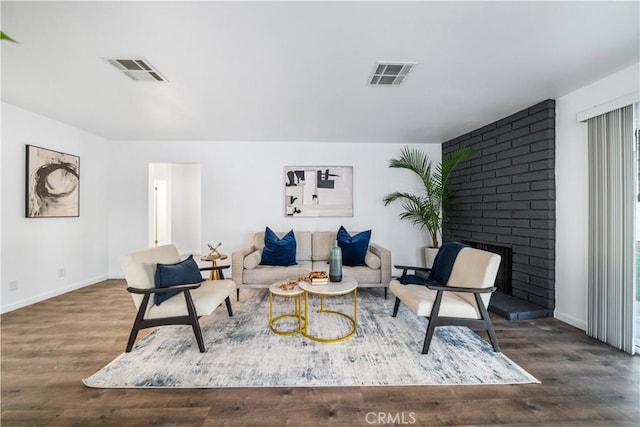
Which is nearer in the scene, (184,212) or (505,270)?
(505,270)

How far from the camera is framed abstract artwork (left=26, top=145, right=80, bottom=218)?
328 cm

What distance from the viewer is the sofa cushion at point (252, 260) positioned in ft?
11.3

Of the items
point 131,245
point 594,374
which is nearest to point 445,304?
point 594,374

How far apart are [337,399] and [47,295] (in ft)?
13.5

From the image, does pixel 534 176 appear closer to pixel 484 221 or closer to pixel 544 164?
pixel 544 164

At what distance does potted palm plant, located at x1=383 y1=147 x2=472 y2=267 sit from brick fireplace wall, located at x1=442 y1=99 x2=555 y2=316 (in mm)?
354

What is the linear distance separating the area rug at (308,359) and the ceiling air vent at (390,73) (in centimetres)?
238

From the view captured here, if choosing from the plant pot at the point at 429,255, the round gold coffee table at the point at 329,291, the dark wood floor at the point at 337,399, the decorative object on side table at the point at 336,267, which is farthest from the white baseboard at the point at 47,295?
A: the plant pot at the point at 429,255

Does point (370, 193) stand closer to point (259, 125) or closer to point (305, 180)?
point (305, 180)

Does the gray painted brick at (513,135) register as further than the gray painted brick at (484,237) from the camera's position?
No

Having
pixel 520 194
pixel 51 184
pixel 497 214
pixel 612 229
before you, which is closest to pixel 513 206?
pixel 520 194

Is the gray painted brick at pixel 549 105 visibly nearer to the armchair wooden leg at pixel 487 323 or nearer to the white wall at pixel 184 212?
the armchair wooden leg at pixel 487 323

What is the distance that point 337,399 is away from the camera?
1.69 m

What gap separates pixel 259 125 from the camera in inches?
148
